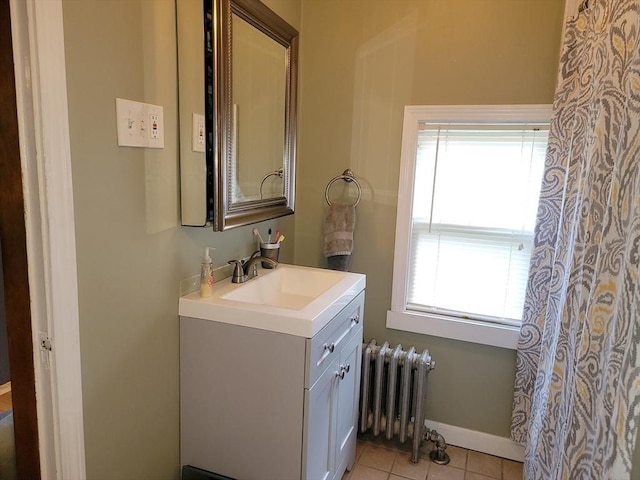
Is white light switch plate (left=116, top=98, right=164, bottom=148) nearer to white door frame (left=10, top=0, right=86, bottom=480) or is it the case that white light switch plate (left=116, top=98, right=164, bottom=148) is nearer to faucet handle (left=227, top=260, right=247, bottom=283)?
white door frame (left=10, top=0, right=86, bottom=480)

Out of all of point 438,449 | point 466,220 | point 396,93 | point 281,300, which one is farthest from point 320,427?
point 396,93

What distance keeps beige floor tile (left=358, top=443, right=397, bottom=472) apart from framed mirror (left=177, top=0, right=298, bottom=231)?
1307 mm

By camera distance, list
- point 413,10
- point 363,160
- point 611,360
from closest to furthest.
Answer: point 611,360 < point 413,10 < point 363,160

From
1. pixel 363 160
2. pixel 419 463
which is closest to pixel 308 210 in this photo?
pixel 363 160

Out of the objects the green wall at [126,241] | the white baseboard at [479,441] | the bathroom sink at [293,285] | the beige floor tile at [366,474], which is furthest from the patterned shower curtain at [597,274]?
the green wall at [126,241]

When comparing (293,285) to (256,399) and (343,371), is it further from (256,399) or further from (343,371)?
(256,399)

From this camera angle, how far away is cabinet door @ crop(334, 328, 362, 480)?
1.86 meters

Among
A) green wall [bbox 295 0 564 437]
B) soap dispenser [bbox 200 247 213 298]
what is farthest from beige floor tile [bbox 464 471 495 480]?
soap dispenser [bbox 200 247 213 298]

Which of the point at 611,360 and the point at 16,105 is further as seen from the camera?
the point at 16,105

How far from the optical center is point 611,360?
96 centimetres

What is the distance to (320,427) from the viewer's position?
1.65 m

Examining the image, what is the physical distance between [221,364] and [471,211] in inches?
56.2

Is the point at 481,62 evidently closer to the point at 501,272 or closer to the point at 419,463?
the point at 501,272

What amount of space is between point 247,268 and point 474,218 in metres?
1.16
